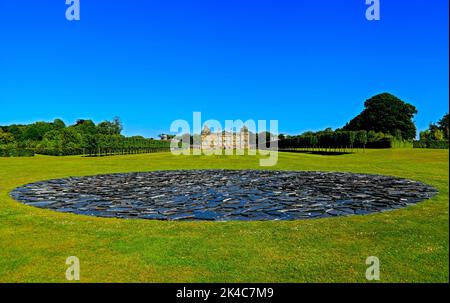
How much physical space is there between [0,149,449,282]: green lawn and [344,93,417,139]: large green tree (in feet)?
283

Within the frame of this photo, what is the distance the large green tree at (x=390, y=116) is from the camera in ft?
287

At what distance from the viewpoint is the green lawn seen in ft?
18.6

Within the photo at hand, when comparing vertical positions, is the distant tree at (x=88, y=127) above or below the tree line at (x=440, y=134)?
above

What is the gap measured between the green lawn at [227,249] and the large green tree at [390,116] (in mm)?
86331

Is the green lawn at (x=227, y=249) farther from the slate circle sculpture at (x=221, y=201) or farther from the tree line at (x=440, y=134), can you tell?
the slate circle sculpture at (x=221, y=201)

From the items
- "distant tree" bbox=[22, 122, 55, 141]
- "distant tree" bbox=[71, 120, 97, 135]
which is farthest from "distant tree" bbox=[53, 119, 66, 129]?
"distant tree" bbox=[71, 120, 97, 135]

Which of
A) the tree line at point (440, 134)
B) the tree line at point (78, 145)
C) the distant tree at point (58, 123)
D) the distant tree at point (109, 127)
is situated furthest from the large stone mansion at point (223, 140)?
the tree line at point (440, 134)

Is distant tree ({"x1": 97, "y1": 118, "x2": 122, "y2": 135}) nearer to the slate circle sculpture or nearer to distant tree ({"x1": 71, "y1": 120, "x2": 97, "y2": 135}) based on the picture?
distant tree ({"x1": 71, "y1": 120, "x2": 97, "y2": 135})

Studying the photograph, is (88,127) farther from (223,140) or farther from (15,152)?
(15,152)

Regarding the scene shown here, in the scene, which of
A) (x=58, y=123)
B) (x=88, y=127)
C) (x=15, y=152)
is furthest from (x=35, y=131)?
(x=15, y=152)

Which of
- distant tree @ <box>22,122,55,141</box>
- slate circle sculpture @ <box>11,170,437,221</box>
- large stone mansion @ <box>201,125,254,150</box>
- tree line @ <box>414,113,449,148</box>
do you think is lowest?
slate circle sculpture @ <box>11,170,437,221</box>

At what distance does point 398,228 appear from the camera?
338 inches

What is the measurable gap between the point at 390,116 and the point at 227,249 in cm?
9232
